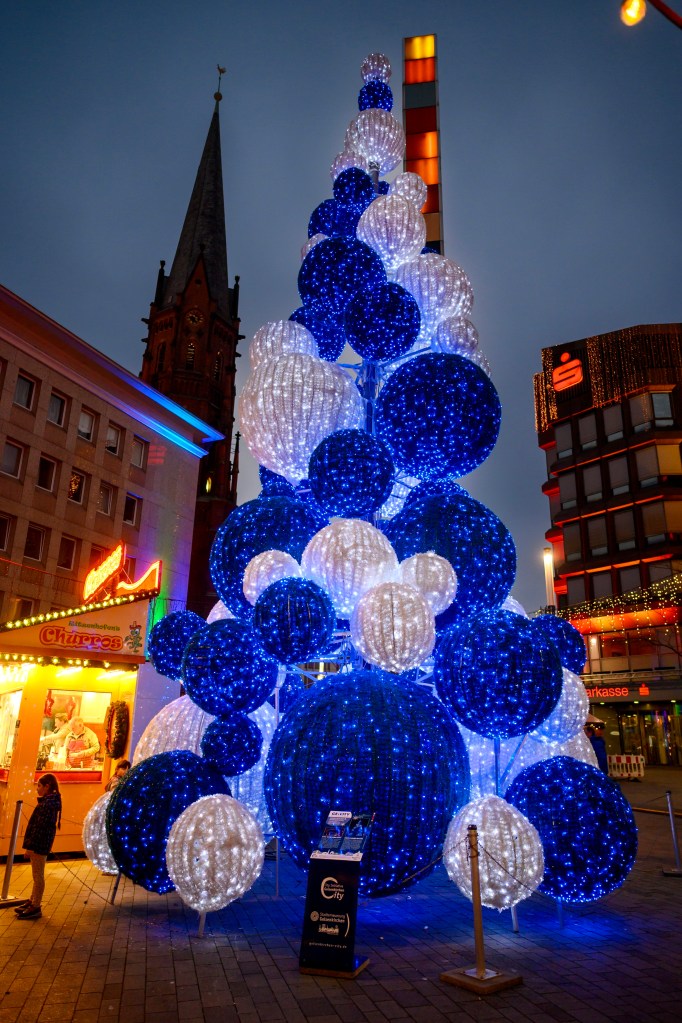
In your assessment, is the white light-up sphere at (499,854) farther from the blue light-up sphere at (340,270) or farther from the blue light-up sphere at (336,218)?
the blue light-up sphere at (336,218)

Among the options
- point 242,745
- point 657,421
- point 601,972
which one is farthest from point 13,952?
point 657,421

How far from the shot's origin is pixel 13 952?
523 cm

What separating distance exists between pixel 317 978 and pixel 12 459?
19.5 meters

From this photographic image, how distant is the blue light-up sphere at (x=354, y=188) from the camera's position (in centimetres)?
917

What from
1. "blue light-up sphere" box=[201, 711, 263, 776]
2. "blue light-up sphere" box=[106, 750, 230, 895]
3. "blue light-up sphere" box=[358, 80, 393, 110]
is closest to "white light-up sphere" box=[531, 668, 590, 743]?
"blue light-up sphere" box=[201, 711, 263, 776]

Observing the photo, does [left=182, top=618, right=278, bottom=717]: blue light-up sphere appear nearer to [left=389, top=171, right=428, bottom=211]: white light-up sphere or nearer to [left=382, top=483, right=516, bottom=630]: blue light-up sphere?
[left=382, top=483, right=516, bottom=630]: blue light-up sphere

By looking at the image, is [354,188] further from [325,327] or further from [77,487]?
[77,487]

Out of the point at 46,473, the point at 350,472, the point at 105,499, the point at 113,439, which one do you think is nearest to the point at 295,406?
the point at 350,472

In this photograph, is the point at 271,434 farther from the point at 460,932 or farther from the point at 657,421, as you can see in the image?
the point at 657,421

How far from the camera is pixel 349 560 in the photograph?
20.3 feet

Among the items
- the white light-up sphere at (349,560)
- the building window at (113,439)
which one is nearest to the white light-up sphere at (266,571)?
the white light-up sphere at (349,560)

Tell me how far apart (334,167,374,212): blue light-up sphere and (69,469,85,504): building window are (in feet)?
54.1

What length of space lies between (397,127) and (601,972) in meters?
10.2

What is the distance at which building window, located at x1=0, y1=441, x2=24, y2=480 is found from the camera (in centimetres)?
2056
